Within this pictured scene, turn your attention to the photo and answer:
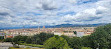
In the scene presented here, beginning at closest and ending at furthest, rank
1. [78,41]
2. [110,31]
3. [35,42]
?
[110,31] → [78,41] → [35,42]

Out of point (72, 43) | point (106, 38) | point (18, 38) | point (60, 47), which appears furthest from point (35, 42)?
point (106, 38)

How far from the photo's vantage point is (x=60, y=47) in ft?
54.6

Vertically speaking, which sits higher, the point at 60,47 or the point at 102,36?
the point at 102,36

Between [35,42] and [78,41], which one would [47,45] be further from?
[35,42]

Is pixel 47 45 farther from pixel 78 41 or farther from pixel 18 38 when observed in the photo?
pixel 18 38

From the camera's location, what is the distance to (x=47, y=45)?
1681 centimetres

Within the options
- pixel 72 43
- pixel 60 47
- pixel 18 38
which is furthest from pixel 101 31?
pixel 18 38

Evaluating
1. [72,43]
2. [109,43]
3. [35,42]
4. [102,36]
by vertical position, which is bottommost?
[35,42]

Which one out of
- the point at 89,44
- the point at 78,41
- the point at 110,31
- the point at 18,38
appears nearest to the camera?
the point at 110,31

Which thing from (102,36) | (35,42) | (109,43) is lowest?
(35,42)

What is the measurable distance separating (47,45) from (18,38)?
26.4 metres

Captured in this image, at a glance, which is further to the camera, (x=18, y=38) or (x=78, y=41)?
(x=18, y=38)

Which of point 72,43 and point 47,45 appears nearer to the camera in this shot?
point 47,45

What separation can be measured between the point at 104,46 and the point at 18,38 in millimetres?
34585
